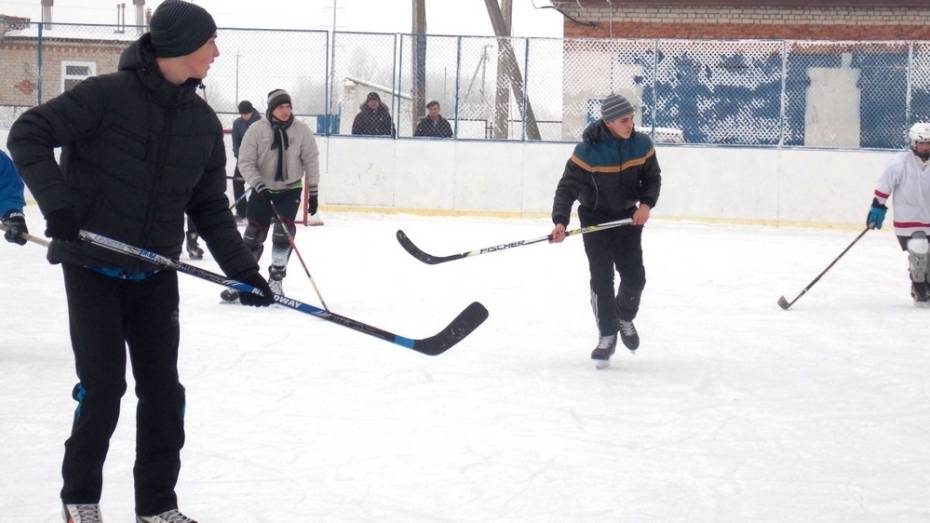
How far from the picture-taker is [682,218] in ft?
45.1

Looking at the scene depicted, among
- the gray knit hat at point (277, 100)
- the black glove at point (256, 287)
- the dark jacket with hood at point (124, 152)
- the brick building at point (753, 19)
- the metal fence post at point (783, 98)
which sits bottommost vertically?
the black glove at point (256, 287)

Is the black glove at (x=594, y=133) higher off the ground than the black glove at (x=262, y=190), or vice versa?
the black glove at (x=594, y=133)

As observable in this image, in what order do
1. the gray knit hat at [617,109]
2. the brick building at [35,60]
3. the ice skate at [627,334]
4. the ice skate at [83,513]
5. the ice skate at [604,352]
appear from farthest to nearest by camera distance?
the brick building at [35,60], the ice skate at [627,334], the ice skate at [604,352], the gray knit hat at [617,109], the ice skate at [83,513]

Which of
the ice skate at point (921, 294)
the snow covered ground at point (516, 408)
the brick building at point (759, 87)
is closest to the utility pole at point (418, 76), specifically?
the brick building at point (759, 87)

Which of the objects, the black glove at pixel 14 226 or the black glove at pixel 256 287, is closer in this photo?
the black glove at pixel 256 287

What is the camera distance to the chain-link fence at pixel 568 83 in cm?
1378

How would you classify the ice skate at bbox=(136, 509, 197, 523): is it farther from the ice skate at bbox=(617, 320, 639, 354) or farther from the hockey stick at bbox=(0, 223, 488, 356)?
the ice skate at bbox=(617, 320, 639, 354)

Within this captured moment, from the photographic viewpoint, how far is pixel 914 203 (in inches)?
309

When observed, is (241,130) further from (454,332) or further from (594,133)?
(454,332)

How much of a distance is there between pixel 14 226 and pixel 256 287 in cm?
135

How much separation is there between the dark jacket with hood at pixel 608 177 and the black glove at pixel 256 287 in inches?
105

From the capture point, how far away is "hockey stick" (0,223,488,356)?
2.68 meters

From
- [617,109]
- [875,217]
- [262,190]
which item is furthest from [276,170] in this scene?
[875,217]

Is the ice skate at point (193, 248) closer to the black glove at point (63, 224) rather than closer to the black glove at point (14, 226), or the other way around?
the black glove at point (14, 226)
